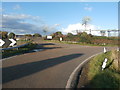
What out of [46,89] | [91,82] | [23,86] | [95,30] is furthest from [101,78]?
[95,30]

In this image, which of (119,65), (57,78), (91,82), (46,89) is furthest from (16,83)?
(119,65)

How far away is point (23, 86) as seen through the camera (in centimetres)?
619

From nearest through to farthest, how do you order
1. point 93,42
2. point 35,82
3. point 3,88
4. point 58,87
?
point 3,88 → point 58,87 → point 35,82 → point 93,42

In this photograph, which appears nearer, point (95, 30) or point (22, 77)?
point (22, 77)

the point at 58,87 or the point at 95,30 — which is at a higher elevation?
the point at 95,30

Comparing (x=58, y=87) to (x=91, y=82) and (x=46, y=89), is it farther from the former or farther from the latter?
(x=91, y=82)

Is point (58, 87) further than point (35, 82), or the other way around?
point (35, 82)

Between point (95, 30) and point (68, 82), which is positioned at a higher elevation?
point (95, 30)

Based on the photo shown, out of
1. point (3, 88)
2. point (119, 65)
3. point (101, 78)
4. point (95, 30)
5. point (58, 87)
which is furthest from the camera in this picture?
point (95, 30)

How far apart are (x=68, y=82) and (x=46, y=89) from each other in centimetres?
138

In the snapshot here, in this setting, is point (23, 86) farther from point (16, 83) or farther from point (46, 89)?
point (46, 89)

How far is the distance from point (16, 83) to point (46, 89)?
4.38 ft

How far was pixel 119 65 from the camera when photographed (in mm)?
12586

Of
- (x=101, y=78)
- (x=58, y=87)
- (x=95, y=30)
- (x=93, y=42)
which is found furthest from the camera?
(x=95, y=30)
